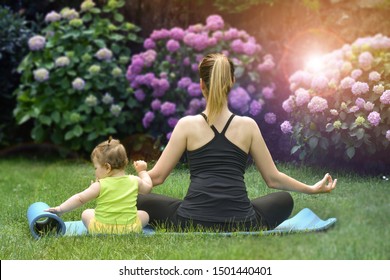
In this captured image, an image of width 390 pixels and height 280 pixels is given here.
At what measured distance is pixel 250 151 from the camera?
303cm

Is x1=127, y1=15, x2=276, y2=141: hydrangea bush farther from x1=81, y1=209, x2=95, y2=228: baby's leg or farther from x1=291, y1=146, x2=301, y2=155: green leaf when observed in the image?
x1=81, y1=209, x2=95, y2=228: baby's leg

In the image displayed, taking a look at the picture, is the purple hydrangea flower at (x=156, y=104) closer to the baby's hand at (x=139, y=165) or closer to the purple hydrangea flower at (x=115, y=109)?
the purple hydrangea flower at (x=115, y=109)

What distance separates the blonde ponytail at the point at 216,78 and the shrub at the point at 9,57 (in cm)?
336

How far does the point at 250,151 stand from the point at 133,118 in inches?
104

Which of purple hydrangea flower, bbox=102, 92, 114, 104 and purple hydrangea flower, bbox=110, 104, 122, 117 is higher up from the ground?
purple hydrangea flower, bbox=102, 92, 114, 104

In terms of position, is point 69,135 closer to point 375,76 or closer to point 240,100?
point 240,100

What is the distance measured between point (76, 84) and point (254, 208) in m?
2.65

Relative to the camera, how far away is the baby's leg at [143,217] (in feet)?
10.3

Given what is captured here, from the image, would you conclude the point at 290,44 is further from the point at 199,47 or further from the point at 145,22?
the point at 145,22

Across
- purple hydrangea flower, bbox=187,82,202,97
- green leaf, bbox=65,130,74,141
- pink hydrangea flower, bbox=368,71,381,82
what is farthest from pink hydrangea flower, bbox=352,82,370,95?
green leaf, bbox=65,130,74,141

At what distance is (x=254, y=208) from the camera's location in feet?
10.2

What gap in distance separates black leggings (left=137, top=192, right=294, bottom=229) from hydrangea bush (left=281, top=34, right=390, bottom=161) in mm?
476

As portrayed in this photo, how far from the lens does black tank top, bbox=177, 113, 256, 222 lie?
116 inches

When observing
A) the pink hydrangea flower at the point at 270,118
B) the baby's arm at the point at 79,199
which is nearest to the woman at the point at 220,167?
the baby's arm at the point at 79,199
